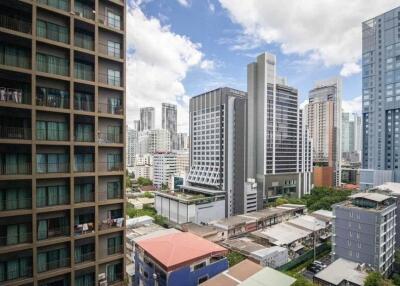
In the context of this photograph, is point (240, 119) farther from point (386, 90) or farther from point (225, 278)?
point (225, 278)

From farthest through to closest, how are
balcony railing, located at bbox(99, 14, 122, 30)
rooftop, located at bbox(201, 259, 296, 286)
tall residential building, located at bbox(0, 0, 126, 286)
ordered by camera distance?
rooftop, located at bbox(201, 259, 296, 286)
balcony railing, located at bbox(99, 14, 122, 30)
tall residential building, located at bbox(0, 0, 126, 286)

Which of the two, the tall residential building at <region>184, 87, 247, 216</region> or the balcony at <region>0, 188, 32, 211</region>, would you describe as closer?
the balcony at <region>0, 188, 32, 211</region>

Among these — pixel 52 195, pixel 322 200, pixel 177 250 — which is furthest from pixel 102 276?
pixel 322 200

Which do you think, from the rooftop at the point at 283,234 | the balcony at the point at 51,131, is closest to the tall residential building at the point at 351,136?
the rooftop at the point at 283,234

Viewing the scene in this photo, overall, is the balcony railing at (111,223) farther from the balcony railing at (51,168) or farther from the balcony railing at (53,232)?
the balcony railing at (51,168)

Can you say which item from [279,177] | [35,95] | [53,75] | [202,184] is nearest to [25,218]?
[35,95]

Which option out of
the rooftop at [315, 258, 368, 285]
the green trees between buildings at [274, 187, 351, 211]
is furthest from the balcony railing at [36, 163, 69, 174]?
the green trees between buildings at [274, 187, 351, 211]

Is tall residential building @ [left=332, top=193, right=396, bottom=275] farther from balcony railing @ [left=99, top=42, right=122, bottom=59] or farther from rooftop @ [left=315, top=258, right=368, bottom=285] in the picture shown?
balcony railing @ [left=99, top=42, right=122, bottom=59]
